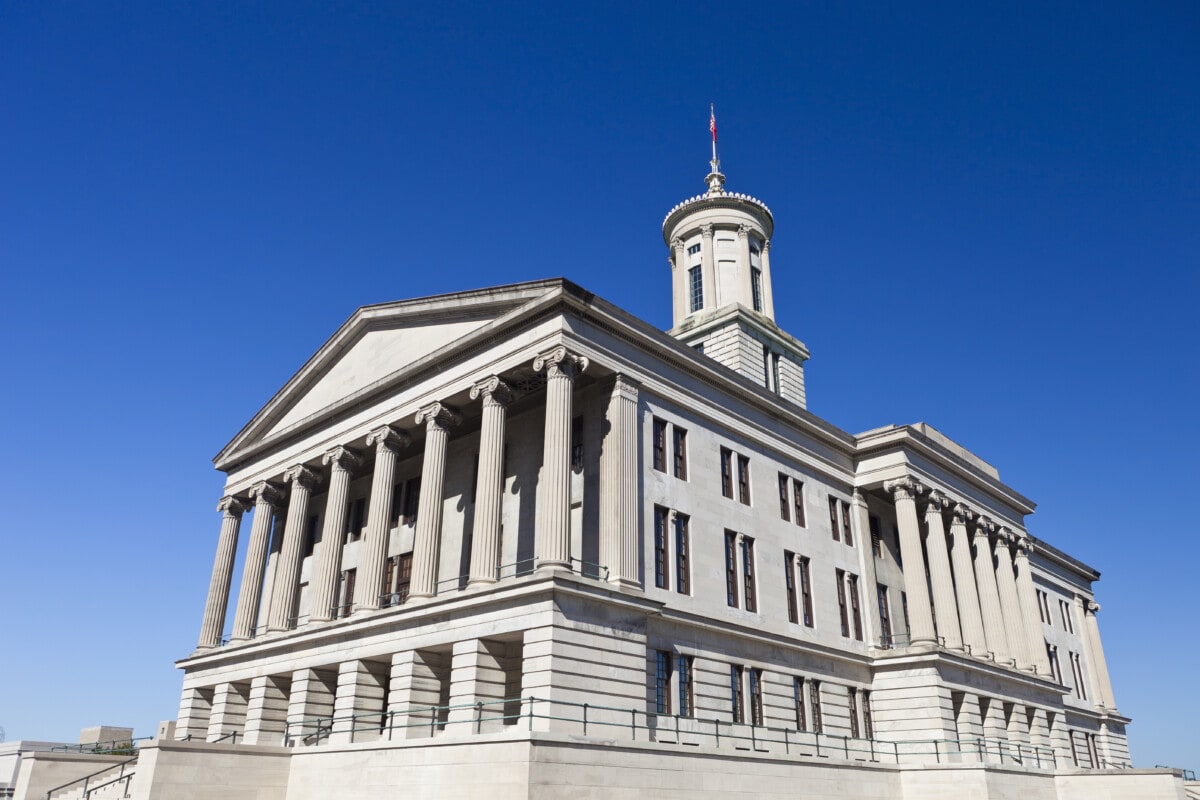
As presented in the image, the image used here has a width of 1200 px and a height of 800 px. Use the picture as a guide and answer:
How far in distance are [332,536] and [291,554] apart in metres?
3.92

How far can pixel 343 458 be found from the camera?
4272 centimetres

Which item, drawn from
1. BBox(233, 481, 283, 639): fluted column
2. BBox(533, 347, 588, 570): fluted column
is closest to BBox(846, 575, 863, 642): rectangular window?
BBox(533, 347, 588, 570): fluted column

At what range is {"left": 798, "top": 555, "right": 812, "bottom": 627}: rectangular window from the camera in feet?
137

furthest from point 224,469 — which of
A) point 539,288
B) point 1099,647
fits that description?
point 1099,647

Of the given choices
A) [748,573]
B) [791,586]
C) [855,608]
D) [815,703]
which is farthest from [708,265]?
[815,703]

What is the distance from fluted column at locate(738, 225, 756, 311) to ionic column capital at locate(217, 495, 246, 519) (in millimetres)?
32562

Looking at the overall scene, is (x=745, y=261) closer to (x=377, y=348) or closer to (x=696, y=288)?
(x=696, y=288)

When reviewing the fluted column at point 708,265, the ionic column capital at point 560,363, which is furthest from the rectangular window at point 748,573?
the fluted column at point 708,265

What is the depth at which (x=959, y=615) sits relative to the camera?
50250mm

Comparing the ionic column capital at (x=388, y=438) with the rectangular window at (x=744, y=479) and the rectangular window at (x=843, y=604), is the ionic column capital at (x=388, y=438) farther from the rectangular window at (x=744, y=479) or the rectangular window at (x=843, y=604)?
the rectangular window at (x=843, y=604)

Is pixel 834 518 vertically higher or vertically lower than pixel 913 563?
higher

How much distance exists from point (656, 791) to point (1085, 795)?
2771 centimetres

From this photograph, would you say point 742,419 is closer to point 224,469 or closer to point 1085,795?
point 1085,795

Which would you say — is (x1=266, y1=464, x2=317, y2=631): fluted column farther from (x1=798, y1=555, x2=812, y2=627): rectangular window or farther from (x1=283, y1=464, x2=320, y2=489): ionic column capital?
(x1=798, y1=555, x2=812, y2=627): rectangular window
